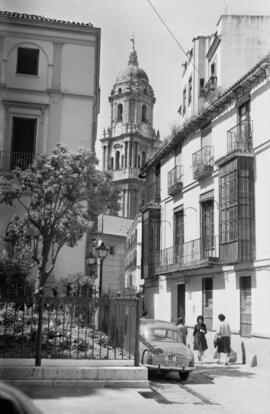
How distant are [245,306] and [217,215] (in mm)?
2753

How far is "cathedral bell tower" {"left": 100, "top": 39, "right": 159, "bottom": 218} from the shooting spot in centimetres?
728

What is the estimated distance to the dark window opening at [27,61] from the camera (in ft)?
20.6

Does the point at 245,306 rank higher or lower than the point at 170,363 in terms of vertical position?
higher

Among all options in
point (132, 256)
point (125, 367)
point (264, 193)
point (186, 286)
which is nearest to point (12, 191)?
point (125, 367)

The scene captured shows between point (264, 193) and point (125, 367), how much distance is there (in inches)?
259

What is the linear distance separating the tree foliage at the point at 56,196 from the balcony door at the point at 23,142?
24 cm

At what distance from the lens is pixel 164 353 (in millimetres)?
9078

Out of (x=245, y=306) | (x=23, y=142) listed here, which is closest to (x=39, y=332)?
(x=23, y=142)

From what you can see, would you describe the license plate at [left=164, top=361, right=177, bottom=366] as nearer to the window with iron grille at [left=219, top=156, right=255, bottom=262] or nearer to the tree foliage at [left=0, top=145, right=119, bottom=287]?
the tree foliage at [left=0, top=145, right=119, bottom=287]

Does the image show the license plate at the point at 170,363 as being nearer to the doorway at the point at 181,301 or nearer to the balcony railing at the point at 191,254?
the balcony railing at the point at 191,254

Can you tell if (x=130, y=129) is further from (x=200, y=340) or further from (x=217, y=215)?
(x=200, y=340)

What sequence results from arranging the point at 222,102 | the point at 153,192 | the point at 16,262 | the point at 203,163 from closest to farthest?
the point at 16,262
the point at 222,102
the point at 203,163
the point at 153,192

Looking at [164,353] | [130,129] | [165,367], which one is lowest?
[165,367]

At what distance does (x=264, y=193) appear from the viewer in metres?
12.2
